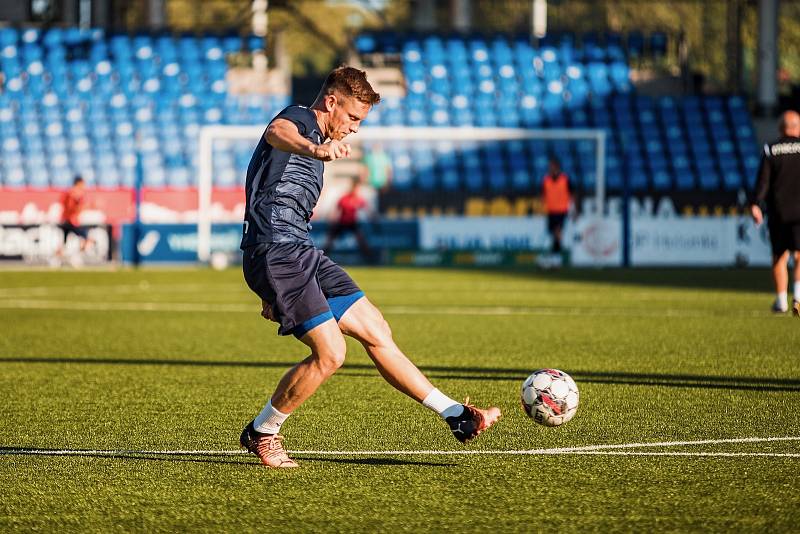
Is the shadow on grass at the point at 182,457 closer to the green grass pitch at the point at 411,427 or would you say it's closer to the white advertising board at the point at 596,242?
the green grass pitch at the point at 411,427

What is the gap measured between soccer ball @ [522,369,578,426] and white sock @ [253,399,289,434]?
129cm

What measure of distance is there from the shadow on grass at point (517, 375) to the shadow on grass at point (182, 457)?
3567mm

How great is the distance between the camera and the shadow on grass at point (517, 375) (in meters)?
9.72

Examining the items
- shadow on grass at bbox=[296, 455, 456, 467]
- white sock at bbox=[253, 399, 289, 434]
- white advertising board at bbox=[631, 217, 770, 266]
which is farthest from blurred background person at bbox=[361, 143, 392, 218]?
white sock at bbox=[253, 399, 289, 434]

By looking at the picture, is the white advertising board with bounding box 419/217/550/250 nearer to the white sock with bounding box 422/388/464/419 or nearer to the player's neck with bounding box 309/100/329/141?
the white sock with bounding box 422/388/464/419

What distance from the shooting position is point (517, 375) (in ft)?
34.2

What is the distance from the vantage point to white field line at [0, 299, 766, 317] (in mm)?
16734

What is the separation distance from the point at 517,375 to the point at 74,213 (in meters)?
19.5

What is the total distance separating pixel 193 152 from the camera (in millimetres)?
33125

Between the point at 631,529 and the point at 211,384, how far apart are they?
539 centimetres

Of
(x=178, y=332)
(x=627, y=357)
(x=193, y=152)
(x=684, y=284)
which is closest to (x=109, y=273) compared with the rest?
(x=193, y=152)

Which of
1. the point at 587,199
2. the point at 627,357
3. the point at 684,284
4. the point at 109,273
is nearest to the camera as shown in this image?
the point at 627,357

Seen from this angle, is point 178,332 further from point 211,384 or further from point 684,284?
point 684,284

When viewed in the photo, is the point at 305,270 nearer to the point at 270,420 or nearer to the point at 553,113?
the point at 270,420
